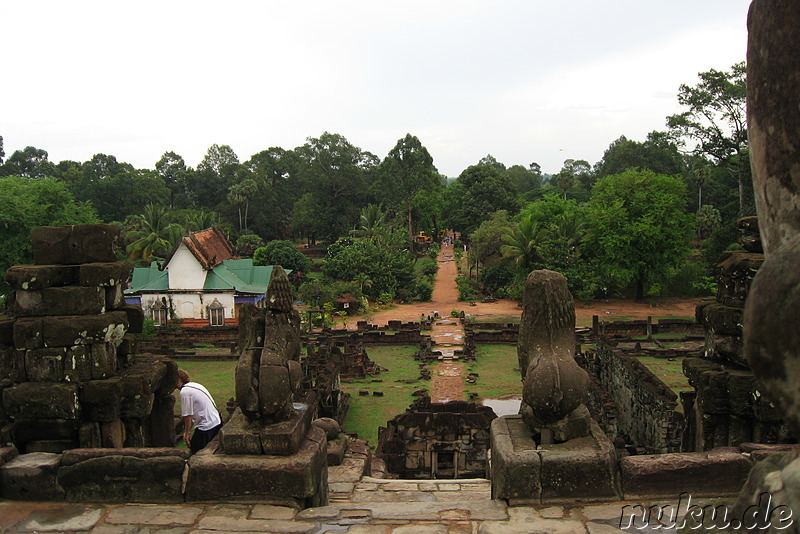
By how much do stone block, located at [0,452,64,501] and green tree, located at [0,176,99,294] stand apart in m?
22.4

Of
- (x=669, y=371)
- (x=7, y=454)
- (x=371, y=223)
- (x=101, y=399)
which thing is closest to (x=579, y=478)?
(x=7, y=454)

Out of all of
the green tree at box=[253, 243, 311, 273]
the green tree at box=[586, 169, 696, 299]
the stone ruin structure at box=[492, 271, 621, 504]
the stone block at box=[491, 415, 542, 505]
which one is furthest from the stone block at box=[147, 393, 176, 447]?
the green tree at box=[253, 243, 311, 273]

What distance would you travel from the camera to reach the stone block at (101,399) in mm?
6457

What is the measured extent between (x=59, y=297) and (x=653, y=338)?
21267 mm

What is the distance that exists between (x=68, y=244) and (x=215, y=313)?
22121mm

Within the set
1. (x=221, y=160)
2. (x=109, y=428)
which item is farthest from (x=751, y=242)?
(x=221, y=160)

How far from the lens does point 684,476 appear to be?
15.1ft

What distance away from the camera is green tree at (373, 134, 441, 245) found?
52094mm

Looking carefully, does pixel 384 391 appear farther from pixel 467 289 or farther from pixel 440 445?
pixel 467 289

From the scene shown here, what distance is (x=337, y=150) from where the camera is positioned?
180 ft

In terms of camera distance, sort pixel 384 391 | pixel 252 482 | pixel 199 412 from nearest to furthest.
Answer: pixel 252 482 → pixel 199 412 → pixel 384 391

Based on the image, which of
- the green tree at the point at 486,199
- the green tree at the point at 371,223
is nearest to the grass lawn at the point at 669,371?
the green tree at the point at 371,223

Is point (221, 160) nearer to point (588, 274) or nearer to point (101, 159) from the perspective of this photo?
point (101, 159)

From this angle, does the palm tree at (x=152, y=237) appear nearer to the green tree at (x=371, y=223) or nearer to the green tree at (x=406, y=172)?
the green tree at (x=371, y=223)
